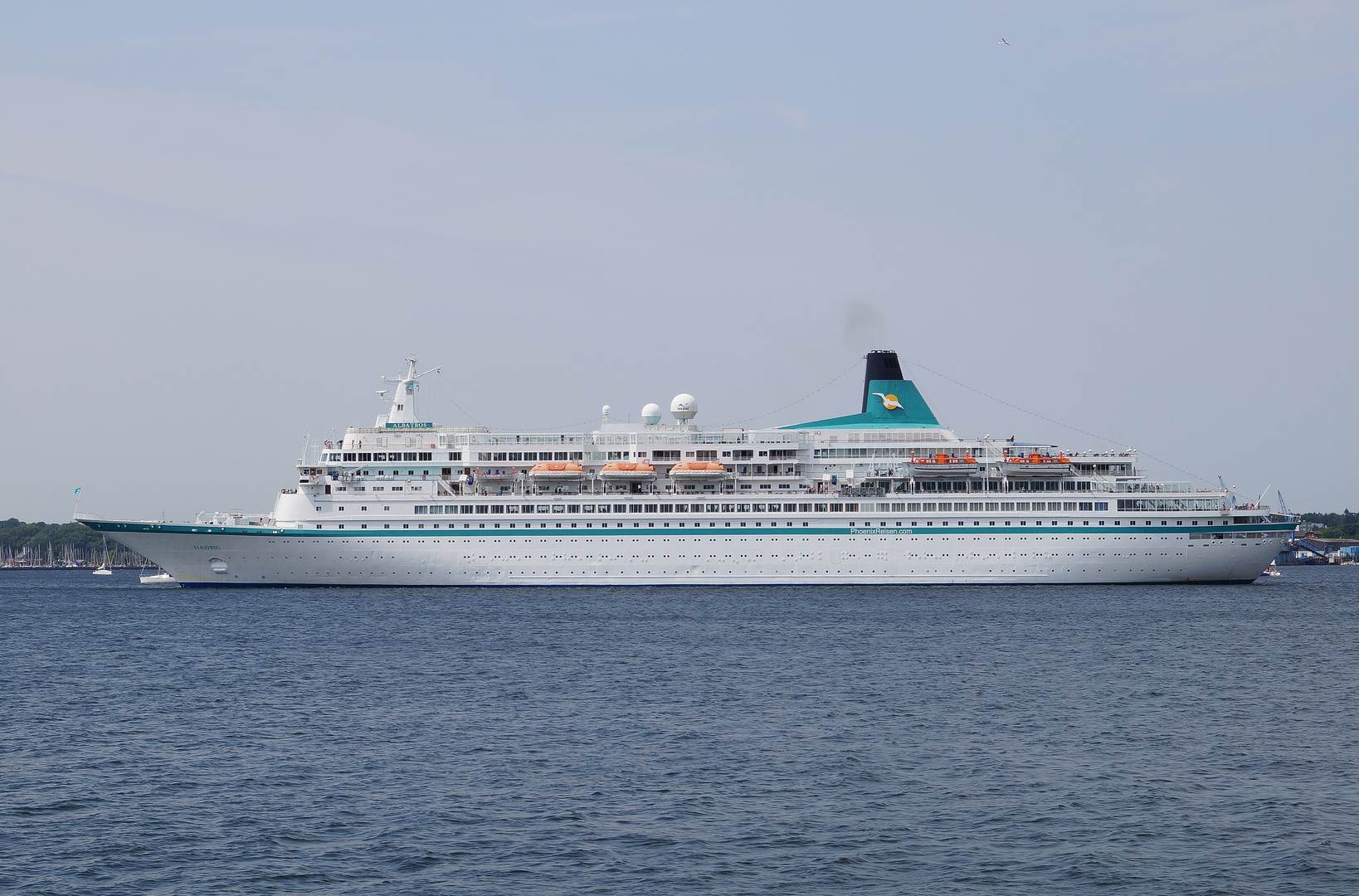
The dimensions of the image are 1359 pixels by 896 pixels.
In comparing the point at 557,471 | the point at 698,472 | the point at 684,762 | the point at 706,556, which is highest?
the point at 557,471

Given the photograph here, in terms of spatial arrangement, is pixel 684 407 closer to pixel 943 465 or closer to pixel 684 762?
pixel 943 465

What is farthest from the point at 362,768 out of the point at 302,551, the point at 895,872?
the point at 302,551

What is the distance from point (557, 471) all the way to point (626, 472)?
3.19m

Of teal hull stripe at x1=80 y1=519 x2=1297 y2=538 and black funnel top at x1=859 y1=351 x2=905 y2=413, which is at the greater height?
black funnel top at x1=859 y1=351 x2=905 y2=413

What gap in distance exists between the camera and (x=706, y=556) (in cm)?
5834

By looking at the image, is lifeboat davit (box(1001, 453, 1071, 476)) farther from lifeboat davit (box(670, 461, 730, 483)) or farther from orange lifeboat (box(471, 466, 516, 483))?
orange lifeboat (box(471, 466, 516, 483))

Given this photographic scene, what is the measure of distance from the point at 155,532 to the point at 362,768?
135 ft

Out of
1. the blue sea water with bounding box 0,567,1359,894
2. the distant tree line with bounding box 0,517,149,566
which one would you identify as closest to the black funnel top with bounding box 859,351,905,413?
the blue sea water with bounding box 0,567,1359,894

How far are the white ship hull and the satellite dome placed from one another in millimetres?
6782

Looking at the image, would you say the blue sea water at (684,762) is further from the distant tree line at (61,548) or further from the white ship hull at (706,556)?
the distant tree line at (61,548)

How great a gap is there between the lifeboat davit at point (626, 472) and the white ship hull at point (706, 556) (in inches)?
114

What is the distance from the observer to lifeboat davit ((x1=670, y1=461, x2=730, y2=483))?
197 ft

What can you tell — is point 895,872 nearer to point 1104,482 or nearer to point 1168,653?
point 1168,653

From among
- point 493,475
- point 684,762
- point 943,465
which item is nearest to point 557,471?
point 493,475
